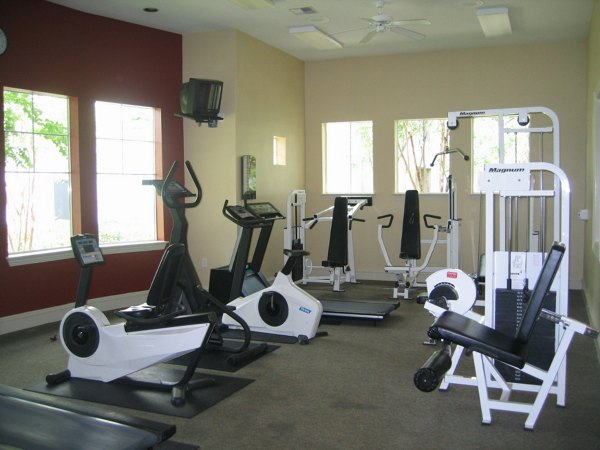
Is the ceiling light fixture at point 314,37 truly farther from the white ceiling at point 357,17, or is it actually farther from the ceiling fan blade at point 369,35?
the ceiling fan blade at point 369,35

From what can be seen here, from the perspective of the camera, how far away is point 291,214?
7961 millimetres

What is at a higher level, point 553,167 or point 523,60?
point 523,60

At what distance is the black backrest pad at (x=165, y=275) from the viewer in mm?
3945

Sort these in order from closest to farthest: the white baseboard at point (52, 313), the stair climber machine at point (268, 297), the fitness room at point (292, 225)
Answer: the fitness room at point (292, 225) → the stair climber machine at point (268, 297) → the white baseboard at point (52, 313)

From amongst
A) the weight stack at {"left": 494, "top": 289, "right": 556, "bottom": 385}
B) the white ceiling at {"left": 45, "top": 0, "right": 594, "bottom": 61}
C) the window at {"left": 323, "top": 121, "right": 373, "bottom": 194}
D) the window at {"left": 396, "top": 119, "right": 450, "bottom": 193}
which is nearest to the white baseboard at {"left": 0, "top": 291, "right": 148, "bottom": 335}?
the white ceiling at {"left": 45, "top": 0, "right": 594, "bottom": 61}

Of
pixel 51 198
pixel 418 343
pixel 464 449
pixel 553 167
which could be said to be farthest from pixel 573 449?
pixel 51 198

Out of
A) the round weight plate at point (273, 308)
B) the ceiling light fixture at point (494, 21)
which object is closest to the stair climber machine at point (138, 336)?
the round weight plate at point (273, 308)

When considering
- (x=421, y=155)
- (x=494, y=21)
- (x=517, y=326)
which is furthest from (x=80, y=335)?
(x=421, y=155)

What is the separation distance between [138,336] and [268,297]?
1.57 m

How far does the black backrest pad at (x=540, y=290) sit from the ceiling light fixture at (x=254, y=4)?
3781 millimetres

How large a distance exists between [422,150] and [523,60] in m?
1.74

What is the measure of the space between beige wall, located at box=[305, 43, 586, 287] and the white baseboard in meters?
3.13

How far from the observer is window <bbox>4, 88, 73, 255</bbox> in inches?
225

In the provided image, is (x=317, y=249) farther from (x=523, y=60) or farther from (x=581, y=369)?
(x=581, y=369)
